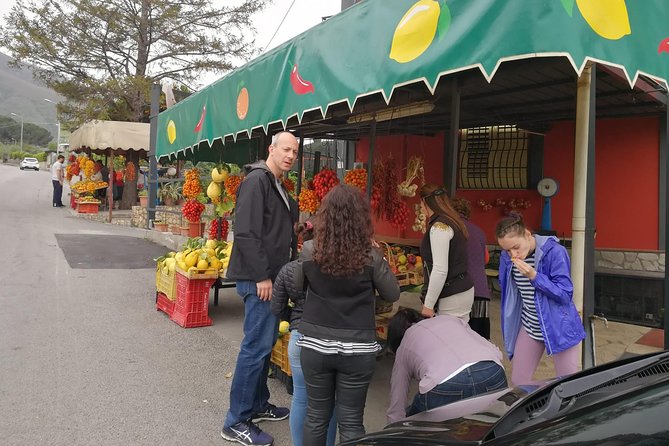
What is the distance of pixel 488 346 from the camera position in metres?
2.41

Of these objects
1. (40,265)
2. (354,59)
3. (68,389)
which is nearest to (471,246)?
(354,59)

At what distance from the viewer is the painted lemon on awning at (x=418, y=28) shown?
2.50 m

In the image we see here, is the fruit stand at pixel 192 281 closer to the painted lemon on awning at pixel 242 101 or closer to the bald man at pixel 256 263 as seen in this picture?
the painted lemon on awning at pixel 242 101

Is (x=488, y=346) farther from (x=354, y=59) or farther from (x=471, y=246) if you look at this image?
(x=354, y=59)

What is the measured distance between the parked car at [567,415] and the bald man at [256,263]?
52.0 inches

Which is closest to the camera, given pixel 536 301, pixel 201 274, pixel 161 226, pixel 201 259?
pixel 536 301

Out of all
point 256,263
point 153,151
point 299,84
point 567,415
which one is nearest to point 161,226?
point 153,151

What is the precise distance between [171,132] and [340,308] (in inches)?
207

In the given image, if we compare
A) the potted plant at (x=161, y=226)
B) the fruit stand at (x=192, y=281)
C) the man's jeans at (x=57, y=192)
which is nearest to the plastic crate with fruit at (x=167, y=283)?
the fruit stand at (x=192, y=281)

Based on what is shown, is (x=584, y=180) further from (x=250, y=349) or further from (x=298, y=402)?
(x=250, y=349)

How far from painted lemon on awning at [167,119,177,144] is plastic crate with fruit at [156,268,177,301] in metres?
1.81

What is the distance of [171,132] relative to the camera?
22.2 ft

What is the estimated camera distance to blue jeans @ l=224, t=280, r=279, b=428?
309 centimetres

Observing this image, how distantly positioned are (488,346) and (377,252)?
0.72m
